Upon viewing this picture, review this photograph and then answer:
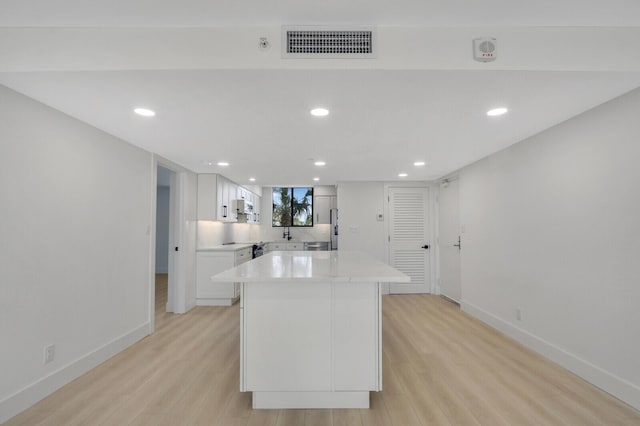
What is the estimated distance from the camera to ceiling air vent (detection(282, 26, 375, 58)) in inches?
67.2

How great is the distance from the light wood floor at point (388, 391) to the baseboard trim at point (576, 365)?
7 cm

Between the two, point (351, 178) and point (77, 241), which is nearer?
point (77, 241)

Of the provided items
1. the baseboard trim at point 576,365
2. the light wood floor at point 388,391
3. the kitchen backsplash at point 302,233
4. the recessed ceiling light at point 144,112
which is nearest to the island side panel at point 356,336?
the light wood floor at point 388,391

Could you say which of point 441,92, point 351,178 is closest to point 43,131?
point 441,92

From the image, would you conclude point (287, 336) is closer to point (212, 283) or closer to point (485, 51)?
point (485, 51)

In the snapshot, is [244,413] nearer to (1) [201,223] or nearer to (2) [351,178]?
(1) [201,223]

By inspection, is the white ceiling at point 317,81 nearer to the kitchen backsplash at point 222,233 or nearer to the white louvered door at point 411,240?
the kitchen backsplash at point 222,233

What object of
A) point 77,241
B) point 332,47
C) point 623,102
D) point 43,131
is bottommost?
point 77,241

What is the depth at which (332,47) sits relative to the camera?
172cm

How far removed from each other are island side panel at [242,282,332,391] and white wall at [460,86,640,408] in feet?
7.01

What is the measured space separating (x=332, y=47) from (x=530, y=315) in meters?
3.25

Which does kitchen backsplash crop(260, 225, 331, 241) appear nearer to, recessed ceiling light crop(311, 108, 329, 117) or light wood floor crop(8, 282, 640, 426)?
light wood floor crop(8, 282, 640, 426)

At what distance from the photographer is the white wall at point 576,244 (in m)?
2.15

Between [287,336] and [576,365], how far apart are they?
2471 mm
